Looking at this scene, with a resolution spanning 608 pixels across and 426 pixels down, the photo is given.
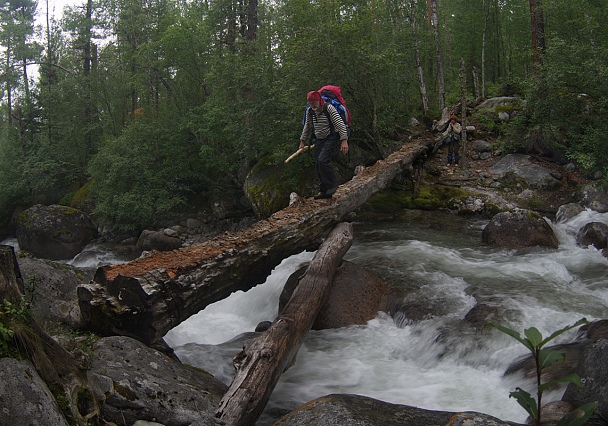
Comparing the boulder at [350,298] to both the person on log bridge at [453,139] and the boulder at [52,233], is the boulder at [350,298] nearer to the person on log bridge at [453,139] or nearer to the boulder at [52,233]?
the person on log bridge at [453,139]

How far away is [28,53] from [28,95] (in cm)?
806

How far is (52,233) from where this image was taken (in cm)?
1748

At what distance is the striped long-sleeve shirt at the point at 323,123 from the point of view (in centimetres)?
839

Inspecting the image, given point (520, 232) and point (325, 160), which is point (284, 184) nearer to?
point (325, 160)

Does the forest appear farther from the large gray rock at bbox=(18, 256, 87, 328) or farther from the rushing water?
the large gray rock at bbox=(18, 256, 87, 328)

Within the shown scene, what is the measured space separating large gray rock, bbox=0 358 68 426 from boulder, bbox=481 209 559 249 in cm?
910

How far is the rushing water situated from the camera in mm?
5117

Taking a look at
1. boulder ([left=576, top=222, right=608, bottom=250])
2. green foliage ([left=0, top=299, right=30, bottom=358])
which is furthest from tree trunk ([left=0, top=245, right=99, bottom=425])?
boulder ([left=576, top=222, right=608, bottom=250])

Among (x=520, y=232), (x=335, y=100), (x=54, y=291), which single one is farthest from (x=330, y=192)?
(x=54, y=291)

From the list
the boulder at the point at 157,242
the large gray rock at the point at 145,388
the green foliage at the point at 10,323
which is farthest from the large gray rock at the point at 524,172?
the green foliage at the point at 10,323

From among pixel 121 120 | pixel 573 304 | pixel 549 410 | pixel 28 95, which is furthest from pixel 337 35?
pixel 28 95

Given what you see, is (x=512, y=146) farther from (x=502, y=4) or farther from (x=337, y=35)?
(x=502, y=4)

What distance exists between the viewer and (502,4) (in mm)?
29062

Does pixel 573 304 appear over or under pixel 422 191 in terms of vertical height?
under
